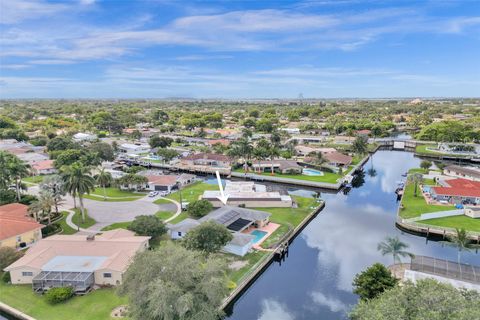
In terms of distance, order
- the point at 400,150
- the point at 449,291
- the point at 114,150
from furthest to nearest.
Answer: the point at 400,150 < the point at 114,150 < the point at 449,291

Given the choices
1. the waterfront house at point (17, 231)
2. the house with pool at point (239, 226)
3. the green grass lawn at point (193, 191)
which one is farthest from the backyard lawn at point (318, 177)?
the waterfront house at point (17, 231)

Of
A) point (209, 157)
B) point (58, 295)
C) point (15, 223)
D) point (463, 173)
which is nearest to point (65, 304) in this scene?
point (58, 295)

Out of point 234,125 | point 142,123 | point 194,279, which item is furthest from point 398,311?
point 142,123

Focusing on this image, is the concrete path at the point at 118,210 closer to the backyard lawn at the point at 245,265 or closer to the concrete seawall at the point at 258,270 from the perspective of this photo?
the backyard lawn at the point at 245,265

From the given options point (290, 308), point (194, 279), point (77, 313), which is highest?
point (194, 279)

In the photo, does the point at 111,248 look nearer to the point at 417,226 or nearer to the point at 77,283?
the point at 77,283

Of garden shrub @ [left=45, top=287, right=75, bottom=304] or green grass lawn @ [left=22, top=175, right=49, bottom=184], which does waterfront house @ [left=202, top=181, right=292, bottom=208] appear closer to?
garden shrub @ [left=45, top=287, right=75, bottom=304]
